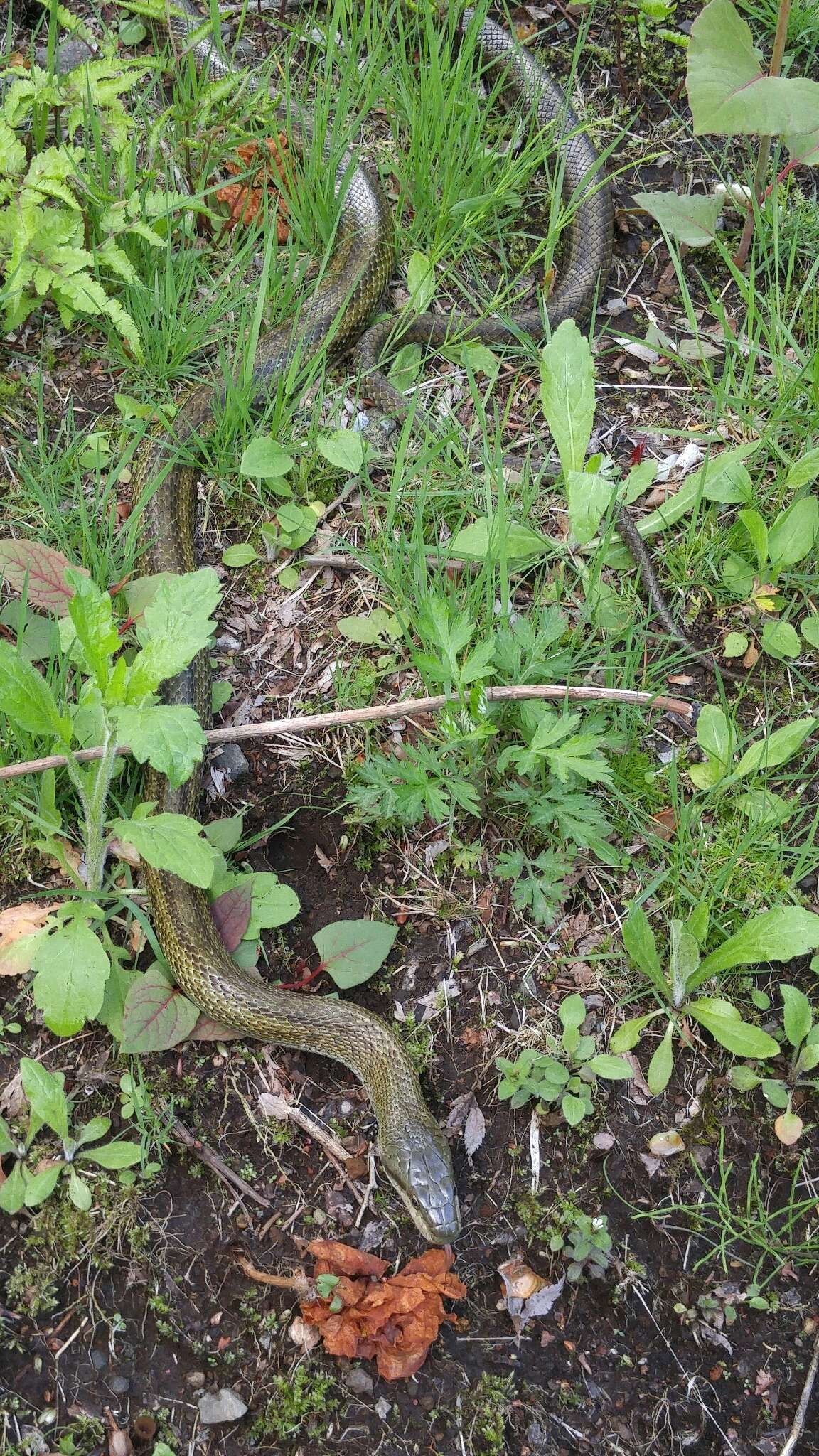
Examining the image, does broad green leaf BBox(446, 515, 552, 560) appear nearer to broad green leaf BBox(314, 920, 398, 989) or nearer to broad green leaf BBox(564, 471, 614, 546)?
broad green leaf BBox(564, 471, 614, 546)

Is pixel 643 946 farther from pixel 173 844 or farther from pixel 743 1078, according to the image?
pixel 173 844

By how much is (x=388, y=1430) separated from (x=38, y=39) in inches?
207

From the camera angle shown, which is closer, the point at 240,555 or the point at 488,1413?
the point at 488,1413

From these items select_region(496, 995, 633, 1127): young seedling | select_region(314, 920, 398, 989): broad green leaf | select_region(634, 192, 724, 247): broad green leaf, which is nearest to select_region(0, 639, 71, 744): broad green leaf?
select_region(314, 920, 398, 989): broad green leaf

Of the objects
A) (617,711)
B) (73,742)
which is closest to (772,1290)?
(617,711)

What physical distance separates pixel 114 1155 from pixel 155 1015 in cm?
37

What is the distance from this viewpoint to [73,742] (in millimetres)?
3146

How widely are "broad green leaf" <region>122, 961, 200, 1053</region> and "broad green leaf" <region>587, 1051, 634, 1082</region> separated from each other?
109cm

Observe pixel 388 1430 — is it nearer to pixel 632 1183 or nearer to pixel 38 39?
pixel 632 1183

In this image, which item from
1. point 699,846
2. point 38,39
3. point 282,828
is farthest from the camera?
point 38,39

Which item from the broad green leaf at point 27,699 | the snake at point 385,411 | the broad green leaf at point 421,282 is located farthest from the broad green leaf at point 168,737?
the broad green leaf at point 421,282

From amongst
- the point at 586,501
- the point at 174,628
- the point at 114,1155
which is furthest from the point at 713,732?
the point at 114,1155

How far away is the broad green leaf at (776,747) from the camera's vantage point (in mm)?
3268

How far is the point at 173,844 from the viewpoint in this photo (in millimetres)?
2738
